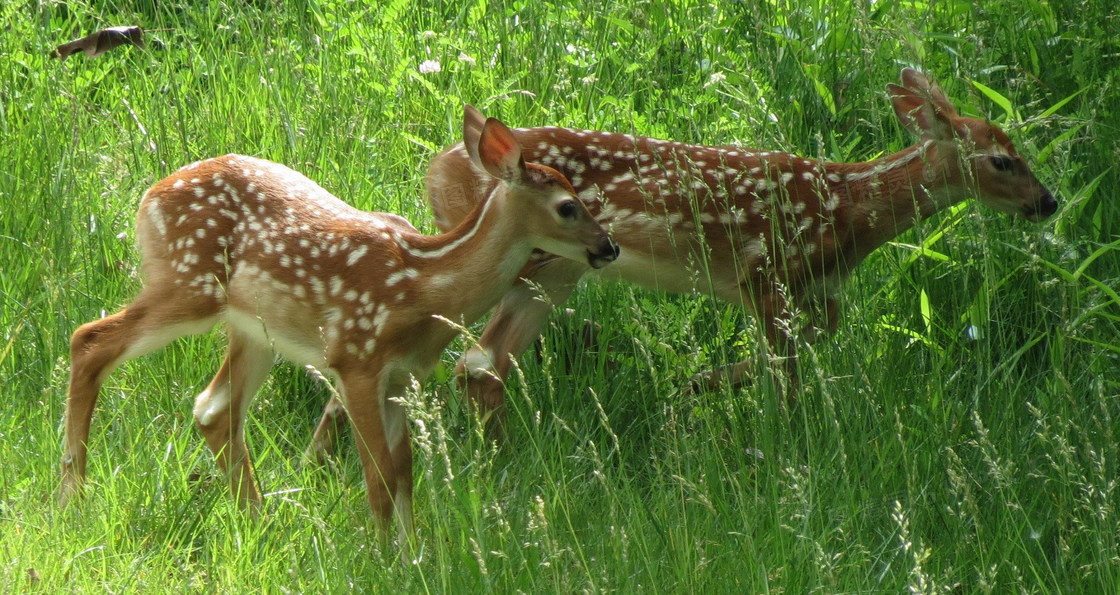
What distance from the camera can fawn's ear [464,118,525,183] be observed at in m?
4.07

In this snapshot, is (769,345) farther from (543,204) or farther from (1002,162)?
(543,204)

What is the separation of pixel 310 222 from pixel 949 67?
2729 mm

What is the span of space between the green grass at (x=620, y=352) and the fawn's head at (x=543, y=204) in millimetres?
206

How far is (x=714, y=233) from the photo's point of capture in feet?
17.1

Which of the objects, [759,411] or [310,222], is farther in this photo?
[310,222]

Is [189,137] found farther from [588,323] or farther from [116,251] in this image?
[588,323]

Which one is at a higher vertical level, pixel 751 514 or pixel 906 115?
pixel 906 115

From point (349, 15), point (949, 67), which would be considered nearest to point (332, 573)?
point (949, 67)

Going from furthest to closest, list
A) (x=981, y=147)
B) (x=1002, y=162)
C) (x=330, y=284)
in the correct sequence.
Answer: (x=981, y=147)
(x=1002, y=162)
(x=330, y=284)

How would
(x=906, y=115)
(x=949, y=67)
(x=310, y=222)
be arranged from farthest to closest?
1. (x=949, y=67)
2. (x=906, y=115)
3. (x=310, y=222)

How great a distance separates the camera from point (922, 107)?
5129 millimetres

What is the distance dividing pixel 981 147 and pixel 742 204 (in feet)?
2.72

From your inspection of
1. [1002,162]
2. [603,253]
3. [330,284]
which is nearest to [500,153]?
[603,253]

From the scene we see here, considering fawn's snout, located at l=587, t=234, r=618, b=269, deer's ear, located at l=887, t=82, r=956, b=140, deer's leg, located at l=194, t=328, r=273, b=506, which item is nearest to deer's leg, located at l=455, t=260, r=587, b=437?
deer's leg, located at l=194, t=328, r=273, b=506
